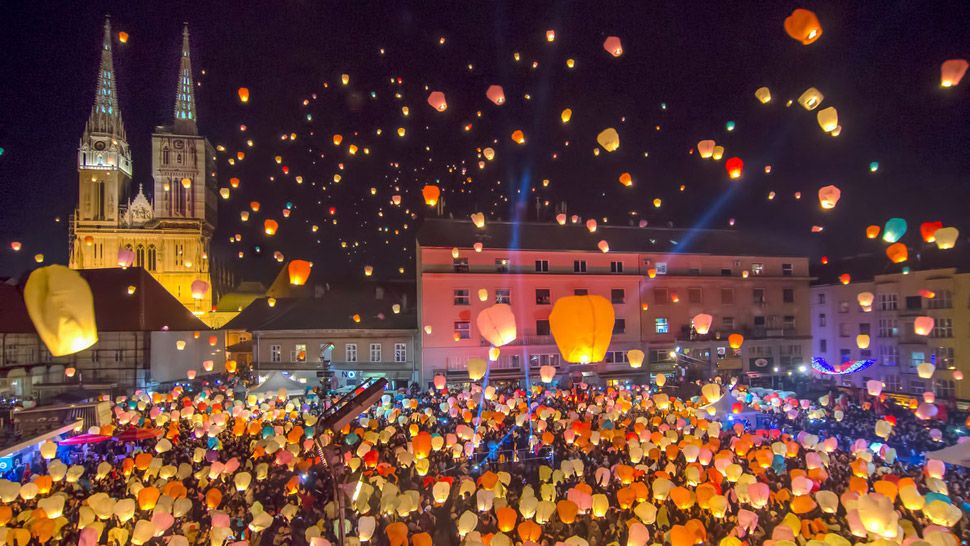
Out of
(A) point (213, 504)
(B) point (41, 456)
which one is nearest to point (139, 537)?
(A) point (213, 504)

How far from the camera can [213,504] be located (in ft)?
37.0

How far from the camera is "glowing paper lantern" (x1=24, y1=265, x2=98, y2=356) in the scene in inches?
434

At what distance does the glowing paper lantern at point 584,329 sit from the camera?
18859 millimetres

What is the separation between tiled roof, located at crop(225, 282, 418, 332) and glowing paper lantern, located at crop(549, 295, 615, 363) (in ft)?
37.4

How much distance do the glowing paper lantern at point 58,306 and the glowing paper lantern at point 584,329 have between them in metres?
13.0

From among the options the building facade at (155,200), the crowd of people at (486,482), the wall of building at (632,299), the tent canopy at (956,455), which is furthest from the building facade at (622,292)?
the building facade at (155,200)

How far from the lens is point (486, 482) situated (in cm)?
1155

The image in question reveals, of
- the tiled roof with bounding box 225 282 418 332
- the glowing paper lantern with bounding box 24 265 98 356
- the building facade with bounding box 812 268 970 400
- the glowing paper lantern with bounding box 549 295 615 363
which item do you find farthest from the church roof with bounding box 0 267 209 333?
the building facade with bounding box 812 268 970 400

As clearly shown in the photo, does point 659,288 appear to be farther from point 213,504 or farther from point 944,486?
point 213,504

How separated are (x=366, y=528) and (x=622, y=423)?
33.9 feet

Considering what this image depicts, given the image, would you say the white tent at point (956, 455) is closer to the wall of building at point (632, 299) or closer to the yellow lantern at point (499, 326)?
the yellow lantern at point (499, 326)

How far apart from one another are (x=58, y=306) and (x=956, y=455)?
2017 cm

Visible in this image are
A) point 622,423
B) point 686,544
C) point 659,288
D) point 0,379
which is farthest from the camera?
point 659,288

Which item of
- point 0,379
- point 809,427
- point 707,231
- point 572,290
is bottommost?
point 809,427
